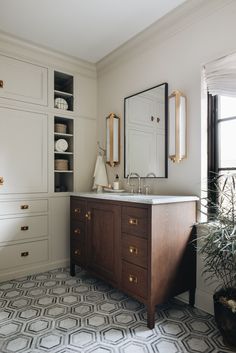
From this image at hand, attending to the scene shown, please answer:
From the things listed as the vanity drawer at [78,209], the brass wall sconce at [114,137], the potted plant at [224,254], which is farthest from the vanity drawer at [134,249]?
the brass wall sconce at [114,137]

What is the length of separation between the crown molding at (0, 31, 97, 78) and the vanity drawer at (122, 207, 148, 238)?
2.05 metres

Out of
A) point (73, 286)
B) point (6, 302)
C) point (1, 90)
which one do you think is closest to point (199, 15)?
point (1, 90)

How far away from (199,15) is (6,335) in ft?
9.35

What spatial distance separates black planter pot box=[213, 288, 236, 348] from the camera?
151cm

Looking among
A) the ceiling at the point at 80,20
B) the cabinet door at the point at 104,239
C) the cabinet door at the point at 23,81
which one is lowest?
the cabinet door at the point at 104,239

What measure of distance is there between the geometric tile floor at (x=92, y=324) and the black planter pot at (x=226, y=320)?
0.22ft

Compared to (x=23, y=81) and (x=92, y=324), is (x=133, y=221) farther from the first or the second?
(x=23, y=81)

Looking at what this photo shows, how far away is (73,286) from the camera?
2455mm

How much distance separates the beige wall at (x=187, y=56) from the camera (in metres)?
1.92

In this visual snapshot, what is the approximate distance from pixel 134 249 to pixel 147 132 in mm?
1222

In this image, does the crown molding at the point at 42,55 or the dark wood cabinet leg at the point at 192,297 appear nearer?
the dark wood cabinet leg at the point at 192,297

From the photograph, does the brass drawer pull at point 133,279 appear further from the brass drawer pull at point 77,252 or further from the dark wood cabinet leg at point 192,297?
the brass drawer pull at point 77,252

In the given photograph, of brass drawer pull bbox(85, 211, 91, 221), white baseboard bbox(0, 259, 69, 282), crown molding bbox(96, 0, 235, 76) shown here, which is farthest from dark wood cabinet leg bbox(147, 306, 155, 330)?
crown molding bbox(96, 0, 235, 76)

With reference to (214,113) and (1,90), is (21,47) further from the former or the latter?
(214,113)
